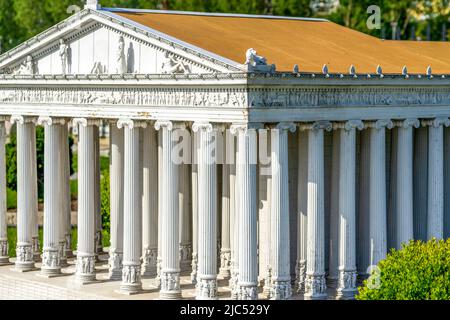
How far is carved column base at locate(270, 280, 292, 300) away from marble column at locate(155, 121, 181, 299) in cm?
407

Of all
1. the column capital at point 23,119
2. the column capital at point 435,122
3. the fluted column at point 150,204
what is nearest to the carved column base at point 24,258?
the column capital at point 23,119

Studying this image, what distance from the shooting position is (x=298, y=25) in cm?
6347

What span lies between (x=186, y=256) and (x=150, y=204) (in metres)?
3.26

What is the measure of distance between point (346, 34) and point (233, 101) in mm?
15371

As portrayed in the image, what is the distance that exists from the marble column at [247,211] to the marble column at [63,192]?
13.3 metres

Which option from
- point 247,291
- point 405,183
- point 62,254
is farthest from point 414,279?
point 62,254

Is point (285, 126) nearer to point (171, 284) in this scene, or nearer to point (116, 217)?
point (171, 284)

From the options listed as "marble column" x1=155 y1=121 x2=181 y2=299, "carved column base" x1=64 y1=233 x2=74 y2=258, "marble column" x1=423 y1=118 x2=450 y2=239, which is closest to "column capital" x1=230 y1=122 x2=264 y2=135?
"marble column" x1=155 y1=121 x2=181 y2=299

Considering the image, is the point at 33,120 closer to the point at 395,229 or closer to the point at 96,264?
the point at 96,264

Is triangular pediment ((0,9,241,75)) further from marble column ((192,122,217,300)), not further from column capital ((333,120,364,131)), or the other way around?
column capital ((333,120,364,131))

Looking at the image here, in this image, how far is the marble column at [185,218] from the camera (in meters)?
60.1

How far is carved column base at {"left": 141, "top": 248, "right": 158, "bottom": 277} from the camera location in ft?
195

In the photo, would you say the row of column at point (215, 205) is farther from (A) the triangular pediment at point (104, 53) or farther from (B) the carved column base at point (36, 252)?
(A) the triangular pediment at point (104, 53)
